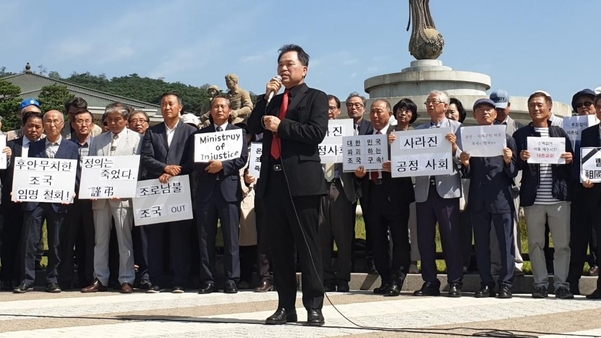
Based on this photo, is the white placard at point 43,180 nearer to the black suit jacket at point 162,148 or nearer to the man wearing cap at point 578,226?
the black suit jacket at point 162,148

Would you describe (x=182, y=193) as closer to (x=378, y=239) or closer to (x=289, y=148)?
(x=378, y=239)

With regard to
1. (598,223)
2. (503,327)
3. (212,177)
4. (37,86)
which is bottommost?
(503,327)

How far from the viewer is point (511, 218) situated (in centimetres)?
971

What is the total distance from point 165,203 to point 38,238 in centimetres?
176

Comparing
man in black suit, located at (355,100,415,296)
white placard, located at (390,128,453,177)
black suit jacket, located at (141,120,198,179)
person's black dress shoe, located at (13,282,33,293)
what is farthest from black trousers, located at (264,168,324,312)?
person's black dress shoe, located at (13,282,33,293)

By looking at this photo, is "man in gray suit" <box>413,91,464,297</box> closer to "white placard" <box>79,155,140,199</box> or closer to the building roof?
"white placard" <box>79,155,140,199</box>

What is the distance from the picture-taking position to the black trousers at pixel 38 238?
1070 centimetres

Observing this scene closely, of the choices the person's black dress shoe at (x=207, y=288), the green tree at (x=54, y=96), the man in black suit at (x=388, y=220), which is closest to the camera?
the man in black suit at (x=388, y=220)

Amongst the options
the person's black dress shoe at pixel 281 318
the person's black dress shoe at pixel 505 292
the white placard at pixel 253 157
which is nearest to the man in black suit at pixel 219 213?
the white placard at pixel 253 157

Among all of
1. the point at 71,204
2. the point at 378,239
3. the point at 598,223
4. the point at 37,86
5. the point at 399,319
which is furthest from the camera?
the point at 37,86

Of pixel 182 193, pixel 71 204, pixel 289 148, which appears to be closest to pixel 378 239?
pixel 182 193

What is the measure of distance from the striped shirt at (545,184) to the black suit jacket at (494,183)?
30 cm

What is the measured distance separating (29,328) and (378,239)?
4.49 m

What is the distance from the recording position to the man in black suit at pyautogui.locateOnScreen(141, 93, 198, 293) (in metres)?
10.6
